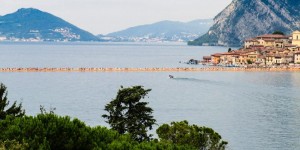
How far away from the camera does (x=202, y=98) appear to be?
72125 millimetres

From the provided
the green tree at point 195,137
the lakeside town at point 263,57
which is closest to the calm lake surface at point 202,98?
the green tree at point 195,137

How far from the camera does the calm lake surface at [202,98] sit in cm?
4912

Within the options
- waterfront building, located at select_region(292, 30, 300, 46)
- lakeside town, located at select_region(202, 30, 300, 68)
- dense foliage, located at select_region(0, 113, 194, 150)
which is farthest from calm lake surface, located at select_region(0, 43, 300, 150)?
waterfront building, located at select_region(292, 30, 300, 46)

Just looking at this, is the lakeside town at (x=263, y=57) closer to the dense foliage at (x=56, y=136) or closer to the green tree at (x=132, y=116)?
the green tree at (x=132, y=116)

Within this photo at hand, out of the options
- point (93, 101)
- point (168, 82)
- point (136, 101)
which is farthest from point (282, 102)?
point (136, 101)

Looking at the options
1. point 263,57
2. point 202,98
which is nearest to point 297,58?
point 263,57

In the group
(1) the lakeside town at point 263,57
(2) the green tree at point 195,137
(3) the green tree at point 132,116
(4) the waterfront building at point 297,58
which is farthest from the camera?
(1) the lakeside town at point 263,57

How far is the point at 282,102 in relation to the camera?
224 feet

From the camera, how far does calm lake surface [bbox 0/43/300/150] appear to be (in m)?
49.1

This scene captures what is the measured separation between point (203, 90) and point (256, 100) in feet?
39.6

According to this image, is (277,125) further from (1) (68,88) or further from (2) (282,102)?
(1) (68,88)

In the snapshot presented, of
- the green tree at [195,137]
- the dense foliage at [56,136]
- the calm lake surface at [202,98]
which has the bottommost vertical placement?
the calm lake surface at [202,98]

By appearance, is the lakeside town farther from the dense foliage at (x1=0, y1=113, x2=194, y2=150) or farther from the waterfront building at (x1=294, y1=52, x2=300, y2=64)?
the dense foliage at (x1=0, y1=113, x2=194, y2=150)

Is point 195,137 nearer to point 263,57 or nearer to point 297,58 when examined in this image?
point 297,58
